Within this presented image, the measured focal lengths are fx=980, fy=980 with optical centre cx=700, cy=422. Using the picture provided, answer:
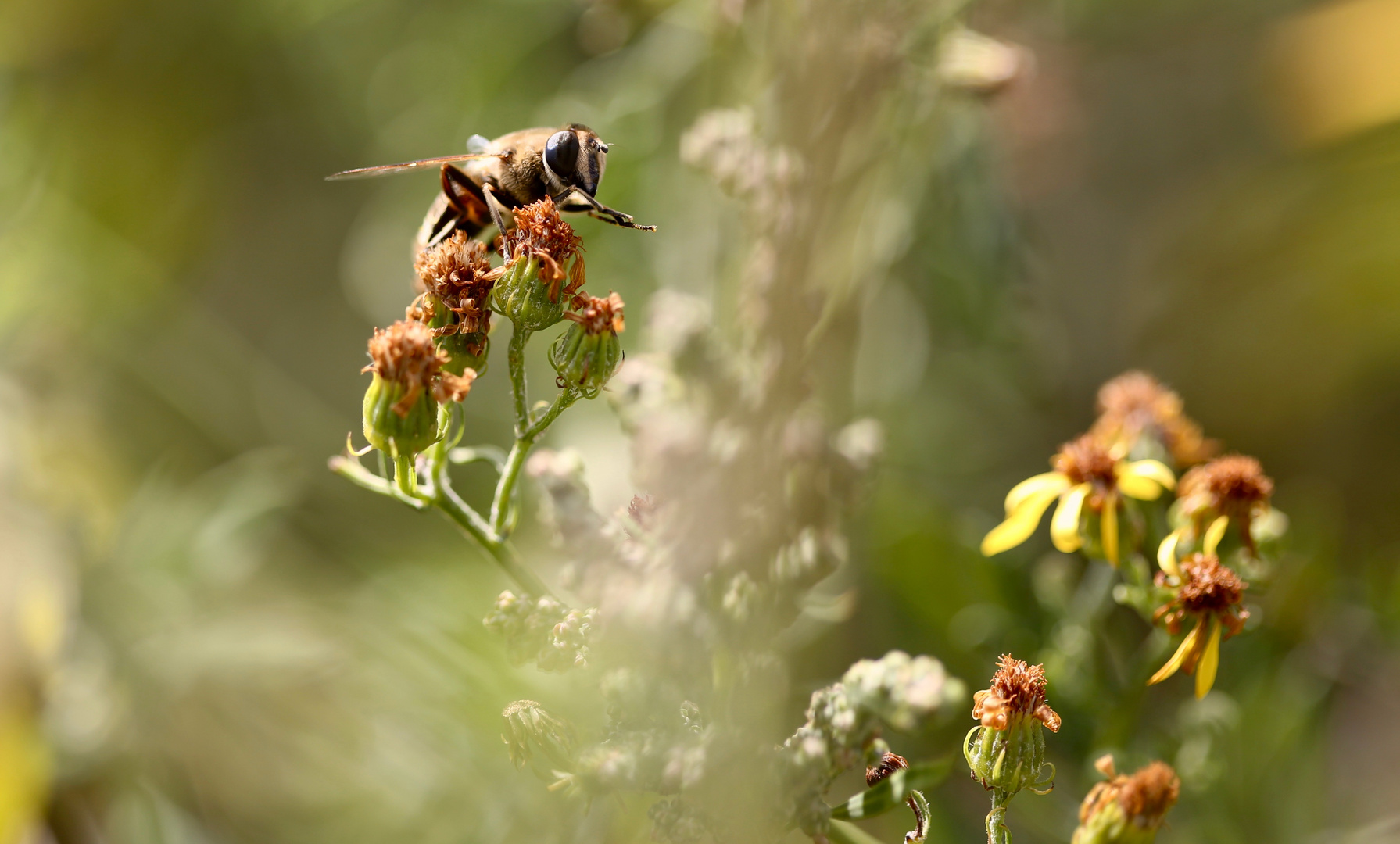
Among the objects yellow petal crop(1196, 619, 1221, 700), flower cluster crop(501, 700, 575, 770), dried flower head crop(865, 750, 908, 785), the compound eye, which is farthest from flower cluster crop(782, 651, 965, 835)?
the compound eye

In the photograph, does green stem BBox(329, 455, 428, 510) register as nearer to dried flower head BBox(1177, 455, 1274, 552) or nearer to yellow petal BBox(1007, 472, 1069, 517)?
yellow petal BBox(1007, 472, 1069, 517)

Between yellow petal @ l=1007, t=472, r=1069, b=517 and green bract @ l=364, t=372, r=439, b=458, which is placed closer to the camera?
green bract @ l=364, t=372, r=439, b=458

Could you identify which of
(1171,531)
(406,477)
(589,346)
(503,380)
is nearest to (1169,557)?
(1171,531)

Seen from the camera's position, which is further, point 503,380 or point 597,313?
point 503,380

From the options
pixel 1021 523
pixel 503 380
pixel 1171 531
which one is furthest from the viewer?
pixel 503 380

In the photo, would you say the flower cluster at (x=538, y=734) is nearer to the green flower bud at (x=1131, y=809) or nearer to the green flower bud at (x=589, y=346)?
the green flower bud at (x=589, y=346)

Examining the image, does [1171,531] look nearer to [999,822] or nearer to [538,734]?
[999,822]

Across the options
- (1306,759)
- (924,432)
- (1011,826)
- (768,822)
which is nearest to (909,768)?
(768,822)
